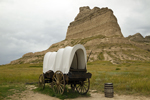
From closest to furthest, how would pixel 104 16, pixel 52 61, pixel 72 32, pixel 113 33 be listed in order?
pixel 52 61
pixel 113 33
pixel 104 16
pixel 72 32

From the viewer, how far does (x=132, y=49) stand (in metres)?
65.1

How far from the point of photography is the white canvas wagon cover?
26.3 ft

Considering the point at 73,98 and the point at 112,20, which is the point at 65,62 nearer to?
the point at 73,98

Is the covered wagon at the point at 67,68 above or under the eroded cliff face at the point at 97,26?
under

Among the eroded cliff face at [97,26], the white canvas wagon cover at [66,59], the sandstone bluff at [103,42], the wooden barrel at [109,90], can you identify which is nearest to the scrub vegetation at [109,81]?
the wooden barrel at [109,90]

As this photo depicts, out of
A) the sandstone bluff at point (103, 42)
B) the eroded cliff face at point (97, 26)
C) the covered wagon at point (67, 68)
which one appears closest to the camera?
the covered wagon at point (67, 68)

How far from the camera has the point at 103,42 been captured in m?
74.9

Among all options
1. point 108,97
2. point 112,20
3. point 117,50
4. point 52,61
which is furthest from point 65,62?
point 112,20

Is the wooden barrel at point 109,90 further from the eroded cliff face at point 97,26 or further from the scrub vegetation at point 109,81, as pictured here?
the eroded cliff face at point 97,26

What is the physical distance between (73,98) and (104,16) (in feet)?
321

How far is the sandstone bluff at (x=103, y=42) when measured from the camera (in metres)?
60.0

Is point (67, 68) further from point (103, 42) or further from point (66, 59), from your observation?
point (103, 42)

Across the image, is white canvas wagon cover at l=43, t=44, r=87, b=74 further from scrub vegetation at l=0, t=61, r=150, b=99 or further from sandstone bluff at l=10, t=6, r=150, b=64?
sandstone bluff at l=10, t=6, r=150, b=64

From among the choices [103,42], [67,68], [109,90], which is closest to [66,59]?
[67,68]
